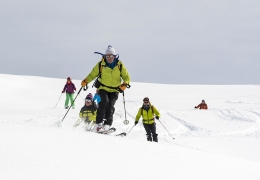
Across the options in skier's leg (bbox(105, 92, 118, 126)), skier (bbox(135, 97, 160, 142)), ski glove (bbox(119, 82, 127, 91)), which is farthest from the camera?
skier (bbox(135, 97, 160, 142))

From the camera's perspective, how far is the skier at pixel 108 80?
6941 millimetres

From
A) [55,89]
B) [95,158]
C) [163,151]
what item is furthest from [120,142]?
[55,89]

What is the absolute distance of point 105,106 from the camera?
703cm

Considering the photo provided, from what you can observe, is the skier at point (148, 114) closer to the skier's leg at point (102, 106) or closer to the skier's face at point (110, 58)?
the skier's leg at point (102, 106)

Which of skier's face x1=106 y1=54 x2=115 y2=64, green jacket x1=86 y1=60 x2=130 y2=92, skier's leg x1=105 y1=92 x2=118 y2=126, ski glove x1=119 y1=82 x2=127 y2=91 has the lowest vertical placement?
skier's leg x1=105 y1=92 x2=118 y2=126

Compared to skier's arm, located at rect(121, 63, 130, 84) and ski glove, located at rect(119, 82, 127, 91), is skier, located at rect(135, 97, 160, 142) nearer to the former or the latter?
skier's arm, located at rect(121, 63, 130, 84)

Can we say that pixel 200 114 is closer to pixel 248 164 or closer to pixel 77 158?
pixel 248 164

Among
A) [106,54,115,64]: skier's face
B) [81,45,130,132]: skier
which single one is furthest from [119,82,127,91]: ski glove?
[106,54,115,64]: skier's face

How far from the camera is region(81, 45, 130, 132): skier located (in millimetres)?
6941

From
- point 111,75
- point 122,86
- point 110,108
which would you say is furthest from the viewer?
point 110,108

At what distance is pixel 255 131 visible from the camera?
1405cm

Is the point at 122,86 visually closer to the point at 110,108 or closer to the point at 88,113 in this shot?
the point at 110,108

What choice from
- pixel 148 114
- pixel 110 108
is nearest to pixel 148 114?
pixel 148 114

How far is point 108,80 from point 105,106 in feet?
1.74
